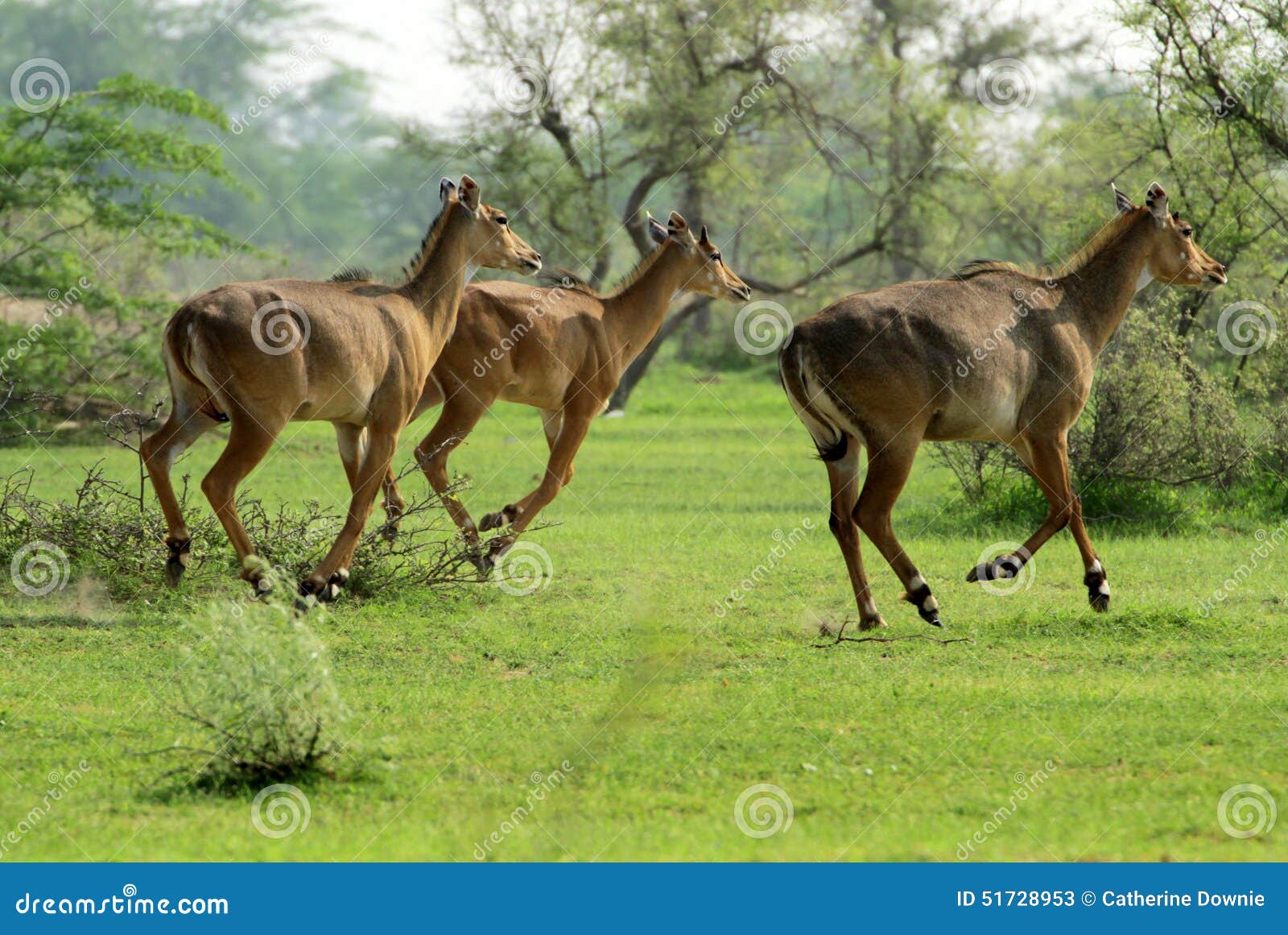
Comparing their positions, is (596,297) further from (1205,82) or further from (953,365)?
(1205,82)

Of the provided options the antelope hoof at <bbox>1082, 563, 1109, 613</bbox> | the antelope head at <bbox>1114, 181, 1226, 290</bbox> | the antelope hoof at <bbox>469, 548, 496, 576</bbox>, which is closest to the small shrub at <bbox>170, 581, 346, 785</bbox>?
the antelope hoof at <bbox>469, 548, 496, 576</bbox>

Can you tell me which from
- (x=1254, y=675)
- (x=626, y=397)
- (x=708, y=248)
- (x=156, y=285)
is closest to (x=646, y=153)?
(x=626, y=397)

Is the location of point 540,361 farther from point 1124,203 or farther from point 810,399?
point 1124,203

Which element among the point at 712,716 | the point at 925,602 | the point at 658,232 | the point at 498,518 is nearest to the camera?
the point at 712,716

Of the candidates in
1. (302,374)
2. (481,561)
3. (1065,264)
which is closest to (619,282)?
(481,561)

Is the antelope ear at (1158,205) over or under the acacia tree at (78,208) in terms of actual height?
over

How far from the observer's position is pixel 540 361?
11203mm

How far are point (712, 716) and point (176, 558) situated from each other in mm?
3994

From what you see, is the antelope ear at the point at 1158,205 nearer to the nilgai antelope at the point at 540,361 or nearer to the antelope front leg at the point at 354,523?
the nilgai antelope at the point at 540,361

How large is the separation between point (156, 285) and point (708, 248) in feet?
53.0

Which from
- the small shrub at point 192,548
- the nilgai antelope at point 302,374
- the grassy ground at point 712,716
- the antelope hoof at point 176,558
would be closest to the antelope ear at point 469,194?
the nilgai antelope at point 302,374

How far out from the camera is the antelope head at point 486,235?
1020 cm

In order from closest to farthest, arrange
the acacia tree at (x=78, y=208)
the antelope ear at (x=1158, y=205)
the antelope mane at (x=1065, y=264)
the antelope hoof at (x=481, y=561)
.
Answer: the antelope mane at (x=1065, y=264)
the antelope hoof at (x=481, y=561)
the antelope ear at (x=1158, y=205)
the acacia tree at (x=78, y=208)

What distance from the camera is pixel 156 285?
25766 mm
